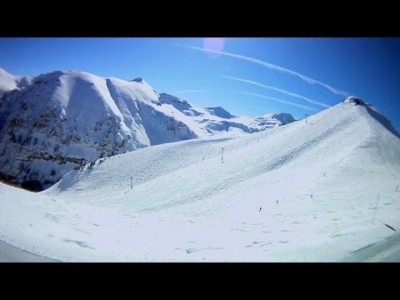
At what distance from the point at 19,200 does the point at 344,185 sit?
19514 mm

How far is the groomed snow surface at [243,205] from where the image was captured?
8422 mm

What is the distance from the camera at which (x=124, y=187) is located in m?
46.3

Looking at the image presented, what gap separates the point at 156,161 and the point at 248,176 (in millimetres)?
24263

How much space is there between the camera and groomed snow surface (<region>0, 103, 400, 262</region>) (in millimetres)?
8422

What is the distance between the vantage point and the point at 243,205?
73.3 feet

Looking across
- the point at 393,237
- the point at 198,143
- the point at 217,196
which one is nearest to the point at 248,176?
the point at 217,196
